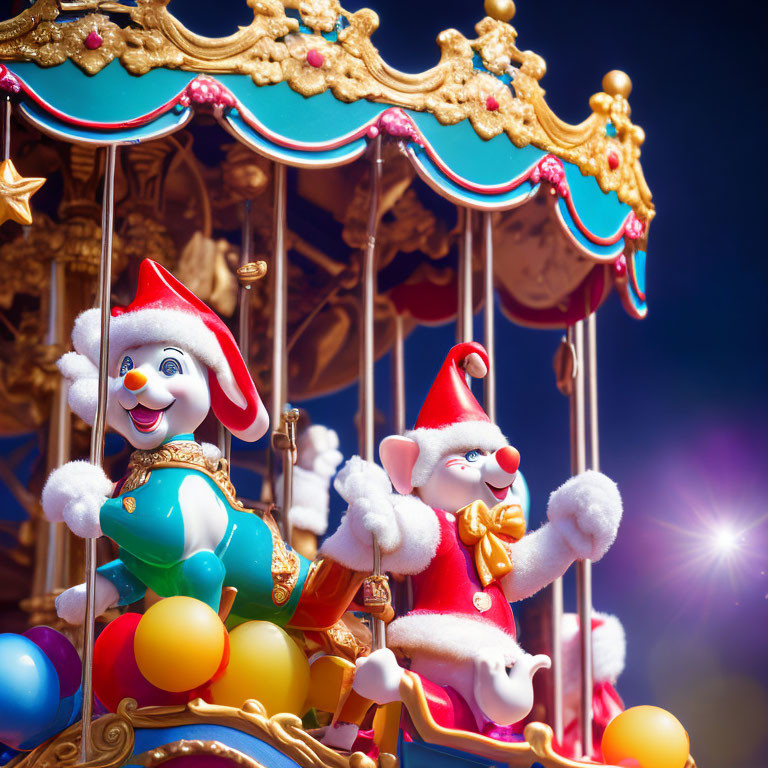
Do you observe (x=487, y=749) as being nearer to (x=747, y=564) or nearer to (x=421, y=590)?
(x=421, y=590)

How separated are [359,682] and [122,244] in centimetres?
171

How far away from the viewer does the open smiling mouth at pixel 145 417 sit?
273 cm

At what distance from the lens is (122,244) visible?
3.71m

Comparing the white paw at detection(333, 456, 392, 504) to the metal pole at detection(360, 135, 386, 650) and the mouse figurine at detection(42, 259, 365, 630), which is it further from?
the metal pole at detection(360, 135, 386, 650)

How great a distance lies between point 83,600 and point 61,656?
173 millimetres

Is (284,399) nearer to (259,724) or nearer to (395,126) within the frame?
(395,126)

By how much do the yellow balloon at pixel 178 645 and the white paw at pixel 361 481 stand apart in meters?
0.40

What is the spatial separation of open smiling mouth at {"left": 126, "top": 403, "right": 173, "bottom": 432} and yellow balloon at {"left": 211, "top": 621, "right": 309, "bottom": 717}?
1.55ft

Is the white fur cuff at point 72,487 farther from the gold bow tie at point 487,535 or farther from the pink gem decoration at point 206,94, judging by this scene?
the pink gem decoration at point 206,94

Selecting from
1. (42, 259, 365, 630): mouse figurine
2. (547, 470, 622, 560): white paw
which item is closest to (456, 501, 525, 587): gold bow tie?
(547, 470, 622, 560): white paw

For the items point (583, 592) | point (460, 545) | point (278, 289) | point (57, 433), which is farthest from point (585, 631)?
point (57, 433)

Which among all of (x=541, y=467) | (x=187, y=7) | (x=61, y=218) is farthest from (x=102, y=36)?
(x=541, y=467)

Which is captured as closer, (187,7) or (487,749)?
(487,749)

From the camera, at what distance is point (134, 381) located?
8.80ft
